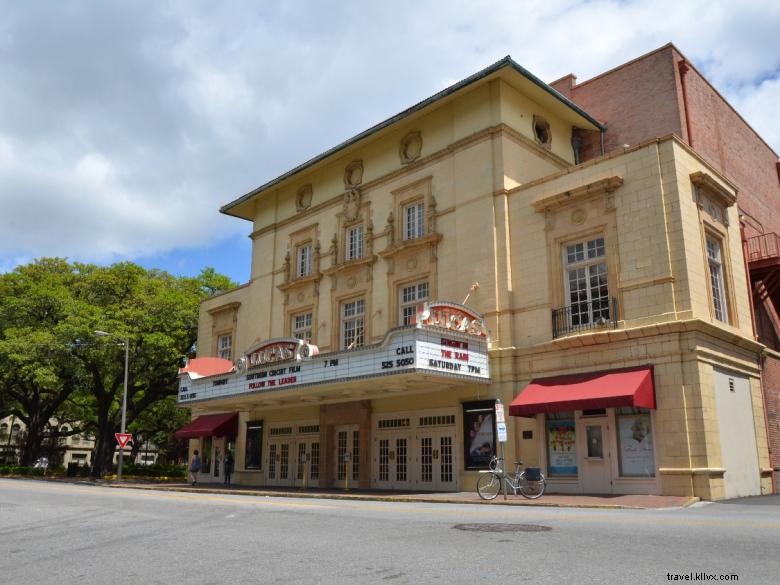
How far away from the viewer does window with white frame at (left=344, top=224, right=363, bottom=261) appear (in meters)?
28.3

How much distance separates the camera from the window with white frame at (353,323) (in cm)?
2741

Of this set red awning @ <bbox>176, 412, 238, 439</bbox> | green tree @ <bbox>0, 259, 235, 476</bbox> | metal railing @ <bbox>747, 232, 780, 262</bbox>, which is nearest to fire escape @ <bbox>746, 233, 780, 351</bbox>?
metal railing @ <bbox>747, 232, 780, 262</bbox>

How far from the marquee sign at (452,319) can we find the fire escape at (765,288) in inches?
384

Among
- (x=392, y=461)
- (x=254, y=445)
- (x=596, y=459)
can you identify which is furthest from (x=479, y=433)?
(x=254, y=445)

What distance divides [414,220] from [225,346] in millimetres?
13716

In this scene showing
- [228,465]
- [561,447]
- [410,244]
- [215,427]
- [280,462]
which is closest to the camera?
[561,447]

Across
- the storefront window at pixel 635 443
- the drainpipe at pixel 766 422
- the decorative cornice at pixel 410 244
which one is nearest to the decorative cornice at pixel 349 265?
the decorative cornice at pixel 410 244

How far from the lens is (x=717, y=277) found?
70.4ft

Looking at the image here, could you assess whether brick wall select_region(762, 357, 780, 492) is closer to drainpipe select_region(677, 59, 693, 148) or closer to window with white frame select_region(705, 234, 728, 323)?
window with white frame select_region(705, 234, 728, 323)

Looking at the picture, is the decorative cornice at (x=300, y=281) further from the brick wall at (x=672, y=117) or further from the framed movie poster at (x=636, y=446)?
the framed movie poster at (x=636, y=446)

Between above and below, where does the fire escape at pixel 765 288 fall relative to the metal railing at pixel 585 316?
above

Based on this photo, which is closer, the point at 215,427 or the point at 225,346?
the point at 215,427

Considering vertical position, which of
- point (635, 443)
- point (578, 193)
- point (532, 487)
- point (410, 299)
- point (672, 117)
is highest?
point (672, 117)

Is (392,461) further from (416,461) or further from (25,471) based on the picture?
(25,471)
